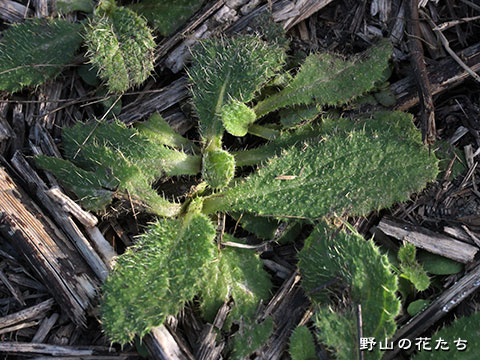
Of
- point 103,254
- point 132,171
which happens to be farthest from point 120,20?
point 103,254

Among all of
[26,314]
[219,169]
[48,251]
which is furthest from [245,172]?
[26,314]

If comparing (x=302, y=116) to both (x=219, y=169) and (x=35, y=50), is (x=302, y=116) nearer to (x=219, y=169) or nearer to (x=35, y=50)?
(x=219, y=169)

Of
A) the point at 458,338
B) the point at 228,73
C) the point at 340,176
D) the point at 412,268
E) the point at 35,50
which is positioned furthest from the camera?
the point at 35,50

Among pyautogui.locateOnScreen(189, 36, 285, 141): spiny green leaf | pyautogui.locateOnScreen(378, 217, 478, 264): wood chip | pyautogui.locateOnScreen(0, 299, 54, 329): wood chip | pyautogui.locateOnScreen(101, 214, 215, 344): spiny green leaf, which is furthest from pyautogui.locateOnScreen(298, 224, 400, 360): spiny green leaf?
pyautogui.locateOnScreen(0, 299, 54, 329): wood chip

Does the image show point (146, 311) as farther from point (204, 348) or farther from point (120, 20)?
point (120, 20)

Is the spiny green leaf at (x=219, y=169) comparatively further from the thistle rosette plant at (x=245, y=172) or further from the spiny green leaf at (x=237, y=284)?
the spiny green leaf at (x=237, y=284)

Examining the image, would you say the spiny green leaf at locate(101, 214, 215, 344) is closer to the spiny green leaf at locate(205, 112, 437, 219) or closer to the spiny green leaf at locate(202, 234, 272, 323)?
the spiny green leaf at locate(202, 234, 272, 323)
